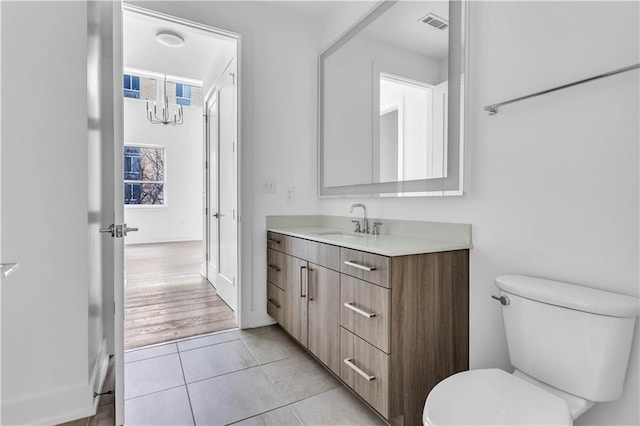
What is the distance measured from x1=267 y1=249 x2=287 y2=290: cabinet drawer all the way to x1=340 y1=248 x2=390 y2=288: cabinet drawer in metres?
0.80

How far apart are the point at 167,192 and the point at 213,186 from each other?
4658 millimetres

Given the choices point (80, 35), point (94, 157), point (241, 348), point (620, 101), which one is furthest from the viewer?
point (241, 348)

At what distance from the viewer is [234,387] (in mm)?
1806

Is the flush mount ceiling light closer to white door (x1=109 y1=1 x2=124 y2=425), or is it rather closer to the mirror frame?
white door (x1=109 y1=1 x2=124 y2=425)

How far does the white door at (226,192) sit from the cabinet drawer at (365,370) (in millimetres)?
1573

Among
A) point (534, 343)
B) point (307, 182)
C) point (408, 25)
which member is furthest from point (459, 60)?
point (307, 182)

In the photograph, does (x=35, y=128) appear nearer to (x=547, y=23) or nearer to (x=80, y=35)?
(x=80, y=35)

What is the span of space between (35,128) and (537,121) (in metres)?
2.15

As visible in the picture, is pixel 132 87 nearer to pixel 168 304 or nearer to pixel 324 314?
pixel 168 304

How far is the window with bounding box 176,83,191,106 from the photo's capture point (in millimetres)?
8008

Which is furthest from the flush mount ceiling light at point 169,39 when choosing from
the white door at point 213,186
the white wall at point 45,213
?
the white wall at point 45,213

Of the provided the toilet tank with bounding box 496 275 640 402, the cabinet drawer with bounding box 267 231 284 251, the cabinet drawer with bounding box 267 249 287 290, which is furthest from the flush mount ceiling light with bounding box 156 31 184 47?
the toilet tank with bounding box 496 275 640 402

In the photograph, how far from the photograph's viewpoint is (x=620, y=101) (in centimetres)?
112

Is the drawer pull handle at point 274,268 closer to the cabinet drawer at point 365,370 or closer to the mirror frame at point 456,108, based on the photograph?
the cabinet drawer at point 365,370
